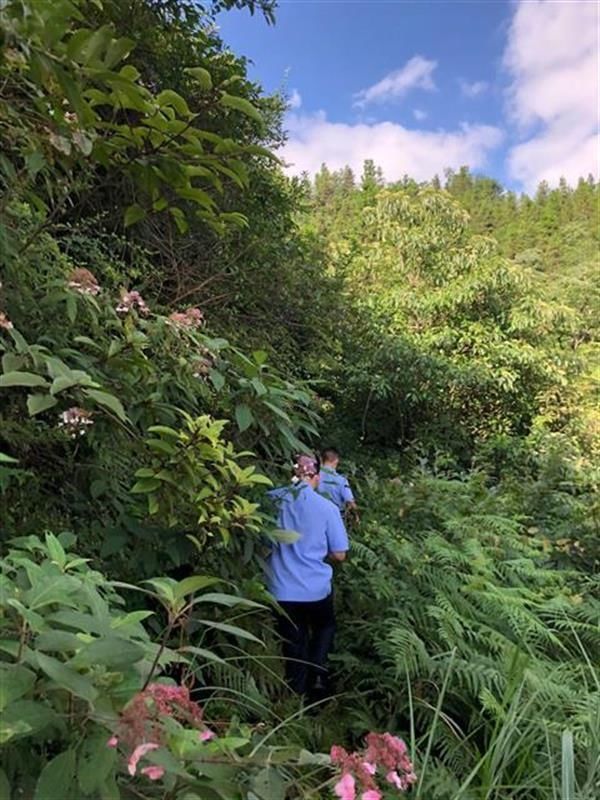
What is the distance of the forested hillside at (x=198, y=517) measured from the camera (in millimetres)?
824

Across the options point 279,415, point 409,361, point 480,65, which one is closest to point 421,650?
point 279,415

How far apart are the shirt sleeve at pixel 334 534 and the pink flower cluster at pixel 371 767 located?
2.11 metres

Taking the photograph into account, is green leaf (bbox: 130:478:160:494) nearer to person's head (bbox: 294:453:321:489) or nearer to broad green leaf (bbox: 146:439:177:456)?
broad green leaf (bbox: 146:439:177:456)

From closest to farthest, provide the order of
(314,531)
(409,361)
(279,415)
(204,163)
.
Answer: (204,163) < (279,415) < (314,531) < (409,361)

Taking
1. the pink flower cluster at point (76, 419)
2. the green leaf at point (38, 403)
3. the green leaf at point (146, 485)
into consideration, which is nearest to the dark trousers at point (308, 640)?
the green leaf at point (146, 485)

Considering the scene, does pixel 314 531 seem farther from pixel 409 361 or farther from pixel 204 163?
pixel 409 361

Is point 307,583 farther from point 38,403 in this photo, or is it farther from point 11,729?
point 11,729

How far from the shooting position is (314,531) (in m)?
3.00

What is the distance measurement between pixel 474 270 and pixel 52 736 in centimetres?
1062

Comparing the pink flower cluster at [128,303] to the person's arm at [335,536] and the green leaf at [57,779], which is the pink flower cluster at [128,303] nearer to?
the green leaf at [57,779]

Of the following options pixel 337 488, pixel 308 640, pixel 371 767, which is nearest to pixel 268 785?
pixel 371 767

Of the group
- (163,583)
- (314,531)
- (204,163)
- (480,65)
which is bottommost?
(314,531)

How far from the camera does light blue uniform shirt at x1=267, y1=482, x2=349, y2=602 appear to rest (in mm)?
2924

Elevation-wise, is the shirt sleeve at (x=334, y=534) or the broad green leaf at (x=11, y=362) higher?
the broad green leaf at (x=11, y=362)
